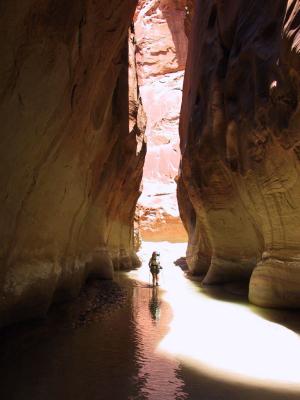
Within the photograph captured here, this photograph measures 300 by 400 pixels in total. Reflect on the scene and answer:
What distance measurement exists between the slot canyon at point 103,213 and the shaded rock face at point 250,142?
4 cm

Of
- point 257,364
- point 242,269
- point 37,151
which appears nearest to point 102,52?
point 37,151

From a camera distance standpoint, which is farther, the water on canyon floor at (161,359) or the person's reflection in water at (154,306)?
the person's reflection in water at (154,306)

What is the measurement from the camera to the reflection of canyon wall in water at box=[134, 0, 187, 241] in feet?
113

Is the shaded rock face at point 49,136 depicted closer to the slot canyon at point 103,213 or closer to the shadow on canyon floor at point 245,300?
the slot canyon at point 103,213

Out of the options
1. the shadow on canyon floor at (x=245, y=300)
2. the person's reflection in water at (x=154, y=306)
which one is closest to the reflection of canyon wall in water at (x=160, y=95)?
the shadow on canyon floor at (x=245, y=300)

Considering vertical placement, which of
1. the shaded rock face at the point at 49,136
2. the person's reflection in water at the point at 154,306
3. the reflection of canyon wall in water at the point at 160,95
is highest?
the reflection of canyon wall in water at the point at 160,95

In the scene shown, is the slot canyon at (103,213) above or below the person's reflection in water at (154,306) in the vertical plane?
above

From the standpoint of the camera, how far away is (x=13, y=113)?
Answer: 4.41m

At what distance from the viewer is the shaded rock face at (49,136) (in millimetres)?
4297

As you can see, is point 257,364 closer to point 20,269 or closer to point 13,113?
point 20,269

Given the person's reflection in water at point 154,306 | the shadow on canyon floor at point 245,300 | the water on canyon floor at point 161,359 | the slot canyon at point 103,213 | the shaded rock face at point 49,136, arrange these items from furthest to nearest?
the person's reflection in water at point 154,306 < the shadow on canyon floor at point 245,300 < the shaded rock face at point 49,136 < the slot canyon at point 103,213 < the water on canyon floor at point 161,359

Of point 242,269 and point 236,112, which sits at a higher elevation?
point 236,112

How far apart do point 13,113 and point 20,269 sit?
2.40m

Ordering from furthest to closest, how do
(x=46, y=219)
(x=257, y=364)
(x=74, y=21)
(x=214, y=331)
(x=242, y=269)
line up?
(x=242, y=269)
(x=46, y=219)
(x=214, y=331)
(x=74, y=21)
(x=257, y=364)
